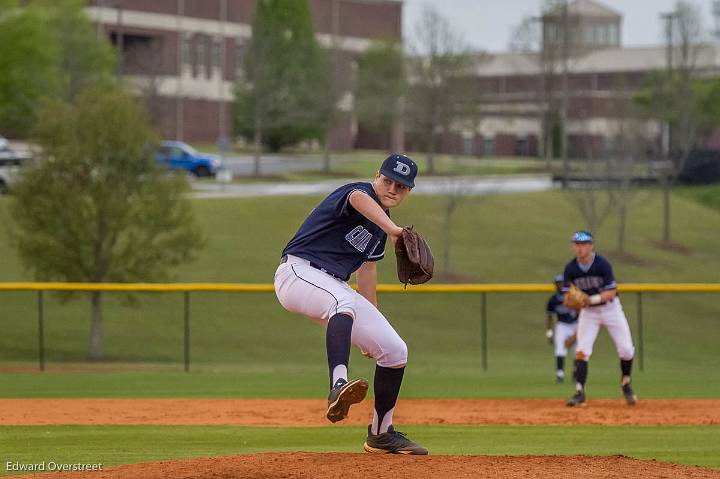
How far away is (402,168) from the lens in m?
7.62

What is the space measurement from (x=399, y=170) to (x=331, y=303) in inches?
35.7

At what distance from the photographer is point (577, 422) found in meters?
12.6

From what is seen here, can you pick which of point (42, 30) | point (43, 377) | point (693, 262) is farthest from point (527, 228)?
point (43, 377)

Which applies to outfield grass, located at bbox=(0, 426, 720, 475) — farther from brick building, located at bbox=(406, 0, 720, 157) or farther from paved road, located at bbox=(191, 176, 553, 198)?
brick building, located at bbox=(406, 0, 720, 157)

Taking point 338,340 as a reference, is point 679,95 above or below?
above

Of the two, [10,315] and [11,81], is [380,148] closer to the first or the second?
[11,81]

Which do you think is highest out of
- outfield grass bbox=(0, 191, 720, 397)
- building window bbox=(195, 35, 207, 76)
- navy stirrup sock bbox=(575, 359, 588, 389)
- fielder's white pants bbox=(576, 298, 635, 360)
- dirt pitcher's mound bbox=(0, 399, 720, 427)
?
building window bbox=(195, 35, 207, 76)

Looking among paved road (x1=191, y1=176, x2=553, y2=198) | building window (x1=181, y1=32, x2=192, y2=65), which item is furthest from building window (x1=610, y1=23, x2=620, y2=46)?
paved road (x1=191, y1=176, x2=553, y2=198)

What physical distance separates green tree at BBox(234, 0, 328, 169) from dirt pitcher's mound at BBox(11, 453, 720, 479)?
49603 mm

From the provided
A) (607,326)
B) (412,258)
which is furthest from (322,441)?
(607,326)

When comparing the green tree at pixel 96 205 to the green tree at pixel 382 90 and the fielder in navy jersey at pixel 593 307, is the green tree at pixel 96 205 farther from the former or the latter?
the green tree at pixel 382 90

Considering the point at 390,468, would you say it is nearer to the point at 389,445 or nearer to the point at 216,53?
the point at 389,445

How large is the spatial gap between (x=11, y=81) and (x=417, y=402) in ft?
126

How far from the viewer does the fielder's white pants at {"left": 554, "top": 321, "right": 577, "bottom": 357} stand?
18.7 metres
